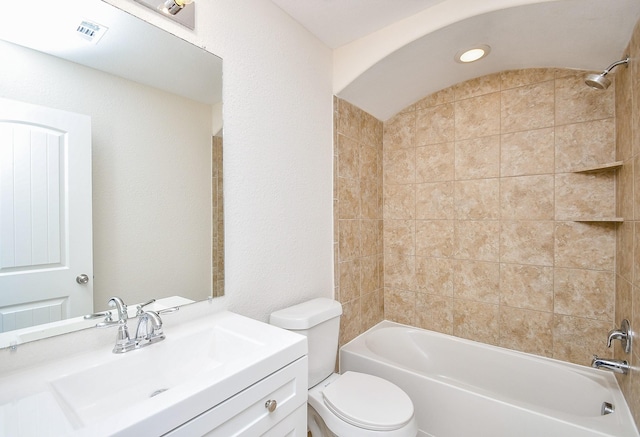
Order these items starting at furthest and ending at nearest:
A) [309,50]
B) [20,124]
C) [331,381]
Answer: [309,50], [331,381], [20,124]

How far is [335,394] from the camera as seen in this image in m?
1.47

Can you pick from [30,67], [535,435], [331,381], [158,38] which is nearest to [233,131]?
[158,38]

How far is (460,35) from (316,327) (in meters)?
1.86

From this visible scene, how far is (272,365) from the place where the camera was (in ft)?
3.01

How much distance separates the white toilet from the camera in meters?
1.28

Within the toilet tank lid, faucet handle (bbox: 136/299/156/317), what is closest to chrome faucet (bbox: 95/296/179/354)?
faucet handle (bbox: 136/299/156/317)

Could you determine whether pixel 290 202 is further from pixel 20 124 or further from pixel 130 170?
pixel 20 124

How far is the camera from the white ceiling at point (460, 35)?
4.72 feet

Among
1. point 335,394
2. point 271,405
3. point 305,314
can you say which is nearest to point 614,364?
point 335,394

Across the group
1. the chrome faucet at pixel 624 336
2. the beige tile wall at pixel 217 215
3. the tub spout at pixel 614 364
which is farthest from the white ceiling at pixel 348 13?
the tub spout at pixel 614 364

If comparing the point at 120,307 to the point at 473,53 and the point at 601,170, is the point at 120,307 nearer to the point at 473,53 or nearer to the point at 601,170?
the point at 473,53

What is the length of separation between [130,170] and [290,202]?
2.70 feet

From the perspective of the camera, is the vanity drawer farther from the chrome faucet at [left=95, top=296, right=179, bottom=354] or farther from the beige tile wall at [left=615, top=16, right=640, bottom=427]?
the beige tile wall at [left=615, top=16, right=640, bottom=427]

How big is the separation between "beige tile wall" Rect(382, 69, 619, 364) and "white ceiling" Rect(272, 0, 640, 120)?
181 mm
